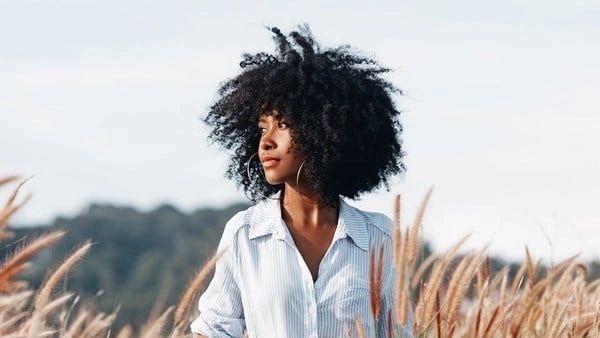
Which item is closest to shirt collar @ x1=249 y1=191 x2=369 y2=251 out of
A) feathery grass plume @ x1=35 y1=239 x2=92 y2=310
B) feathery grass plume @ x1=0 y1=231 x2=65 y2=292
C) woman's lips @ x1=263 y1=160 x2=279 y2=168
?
woman's lips @ x1=263 y1=160 x2=279 y2=168

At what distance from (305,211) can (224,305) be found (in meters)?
0.37

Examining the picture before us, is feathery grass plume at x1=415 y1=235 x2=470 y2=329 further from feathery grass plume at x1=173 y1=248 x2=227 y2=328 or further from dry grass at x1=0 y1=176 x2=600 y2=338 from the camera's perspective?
feathery grass plume at x1=173 y1=248 x2=227 y2=328

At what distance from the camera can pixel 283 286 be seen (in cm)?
390

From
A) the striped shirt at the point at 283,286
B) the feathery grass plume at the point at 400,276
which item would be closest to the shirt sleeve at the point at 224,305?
the striped shirt at the point at 283,286

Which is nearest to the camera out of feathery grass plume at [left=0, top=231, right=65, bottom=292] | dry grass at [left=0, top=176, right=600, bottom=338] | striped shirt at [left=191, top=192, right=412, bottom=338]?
feathery grass plume at [left=0, top=231, right=65, bottom=292]

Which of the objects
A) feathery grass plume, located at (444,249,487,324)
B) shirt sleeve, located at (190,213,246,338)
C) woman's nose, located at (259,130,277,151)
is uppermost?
woman's nose, located at (259,130,277,151)

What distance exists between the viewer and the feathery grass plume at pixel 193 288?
3.10 m

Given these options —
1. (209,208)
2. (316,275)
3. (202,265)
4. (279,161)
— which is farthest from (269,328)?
(209,208)

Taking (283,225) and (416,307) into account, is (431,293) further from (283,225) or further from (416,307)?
(283,225)

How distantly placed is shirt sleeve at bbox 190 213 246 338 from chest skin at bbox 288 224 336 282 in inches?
7.3

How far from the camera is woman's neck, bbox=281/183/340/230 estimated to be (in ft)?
13.3

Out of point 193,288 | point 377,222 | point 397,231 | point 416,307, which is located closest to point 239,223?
point 377,222

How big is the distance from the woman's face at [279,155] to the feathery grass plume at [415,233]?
1031mm

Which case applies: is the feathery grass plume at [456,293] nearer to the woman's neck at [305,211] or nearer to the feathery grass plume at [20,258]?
the woman's neck at [305,211]
